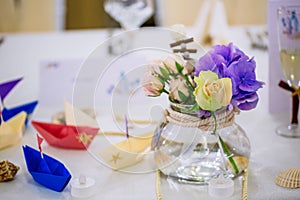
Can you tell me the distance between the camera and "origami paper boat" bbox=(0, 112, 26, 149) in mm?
1116

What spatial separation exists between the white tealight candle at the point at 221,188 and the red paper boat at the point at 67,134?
31 centimetres

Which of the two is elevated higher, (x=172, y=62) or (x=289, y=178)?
(x=172, y=62)

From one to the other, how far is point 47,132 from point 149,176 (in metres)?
0.28

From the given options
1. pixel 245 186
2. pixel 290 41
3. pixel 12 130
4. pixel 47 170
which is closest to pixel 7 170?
pixel 47 170

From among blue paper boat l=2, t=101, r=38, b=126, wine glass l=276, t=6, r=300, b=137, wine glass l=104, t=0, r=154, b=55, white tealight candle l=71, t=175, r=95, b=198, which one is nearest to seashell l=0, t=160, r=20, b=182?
white tealight candle l=71, t=175, r=95, b=198

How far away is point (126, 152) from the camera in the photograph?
1028 mm

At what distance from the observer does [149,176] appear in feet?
3.19

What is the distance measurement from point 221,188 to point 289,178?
129 millimetres

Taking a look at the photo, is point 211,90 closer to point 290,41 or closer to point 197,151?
point 197,151

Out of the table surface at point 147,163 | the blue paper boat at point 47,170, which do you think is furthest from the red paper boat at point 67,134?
the blue paper boat at point 47,170

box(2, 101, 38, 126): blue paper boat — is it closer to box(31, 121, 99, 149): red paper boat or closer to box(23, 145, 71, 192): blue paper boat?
box(31, 121, 99, 149): red paper boat

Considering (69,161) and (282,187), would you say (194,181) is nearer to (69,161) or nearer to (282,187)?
(282,187)

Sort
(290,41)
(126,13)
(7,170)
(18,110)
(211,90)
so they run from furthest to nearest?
(126,13) < (18,110) < (290,41) < (7,170) < (211,90)

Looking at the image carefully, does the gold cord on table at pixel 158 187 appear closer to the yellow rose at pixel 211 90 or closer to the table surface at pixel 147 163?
the table surface at pixel 147 163
